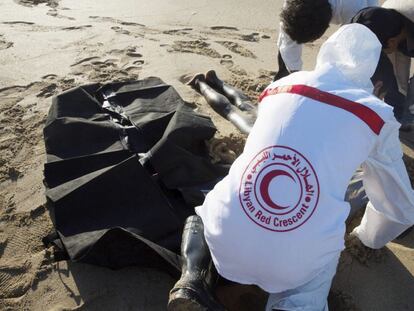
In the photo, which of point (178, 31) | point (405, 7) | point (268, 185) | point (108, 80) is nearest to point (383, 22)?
point (405, 7)

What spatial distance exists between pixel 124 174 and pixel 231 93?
1.22m

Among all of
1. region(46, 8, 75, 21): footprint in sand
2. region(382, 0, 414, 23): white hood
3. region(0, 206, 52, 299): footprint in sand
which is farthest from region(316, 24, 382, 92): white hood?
region(46, 8, 75, 21): footprint in sand

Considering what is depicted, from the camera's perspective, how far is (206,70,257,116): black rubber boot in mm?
2701

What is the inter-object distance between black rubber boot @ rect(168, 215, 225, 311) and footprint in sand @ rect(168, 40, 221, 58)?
87.1 inches

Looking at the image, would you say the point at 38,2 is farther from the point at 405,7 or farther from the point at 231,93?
the point at 405,7

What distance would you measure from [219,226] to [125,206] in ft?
2.14

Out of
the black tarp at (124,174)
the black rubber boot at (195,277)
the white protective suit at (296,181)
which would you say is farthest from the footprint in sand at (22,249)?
the white protective suit at (296,181)

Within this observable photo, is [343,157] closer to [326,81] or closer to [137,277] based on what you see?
[326,81]

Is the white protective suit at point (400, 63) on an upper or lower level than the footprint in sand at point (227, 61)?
upper

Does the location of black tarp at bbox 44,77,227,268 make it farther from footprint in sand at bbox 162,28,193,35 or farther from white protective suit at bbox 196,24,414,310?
footprint in sand at bbox 162,28,193,35

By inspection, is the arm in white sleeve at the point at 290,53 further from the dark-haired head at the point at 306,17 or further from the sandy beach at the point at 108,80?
the dark-haired head at the point at 306,17

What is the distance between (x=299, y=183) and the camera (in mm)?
1157

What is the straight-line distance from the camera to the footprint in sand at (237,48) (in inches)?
138

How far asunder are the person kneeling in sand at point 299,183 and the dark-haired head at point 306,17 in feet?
3.01
